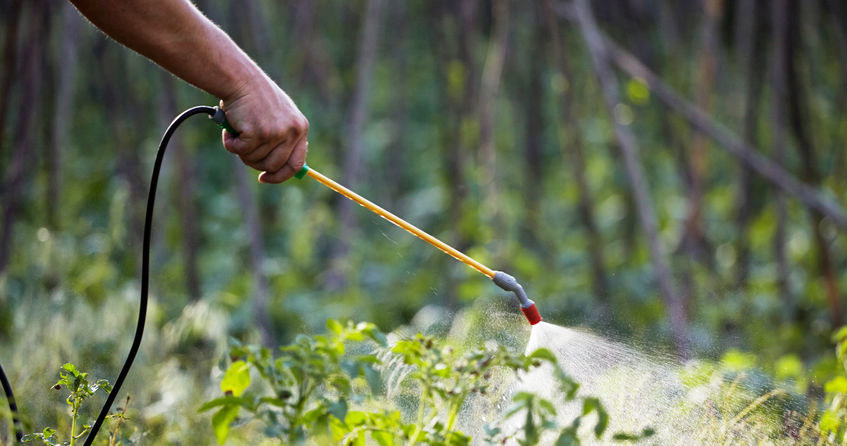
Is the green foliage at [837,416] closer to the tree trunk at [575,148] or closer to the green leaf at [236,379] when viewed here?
the green leaf at [236,379]

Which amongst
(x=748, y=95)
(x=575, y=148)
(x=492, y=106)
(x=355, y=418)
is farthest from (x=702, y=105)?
(x=355, y=418)

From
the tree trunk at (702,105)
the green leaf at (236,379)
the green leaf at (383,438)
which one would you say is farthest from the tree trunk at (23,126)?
the tree trunk at (702,105)

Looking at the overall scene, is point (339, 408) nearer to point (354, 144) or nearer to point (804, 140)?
point (804, 140)

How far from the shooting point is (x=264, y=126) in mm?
1558

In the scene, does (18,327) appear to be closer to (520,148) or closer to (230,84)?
(230,84)

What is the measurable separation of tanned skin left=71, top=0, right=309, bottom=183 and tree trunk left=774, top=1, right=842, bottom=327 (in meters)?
2.96

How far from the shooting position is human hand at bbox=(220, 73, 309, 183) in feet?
5.06

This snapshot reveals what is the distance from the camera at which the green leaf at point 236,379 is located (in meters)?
1.38

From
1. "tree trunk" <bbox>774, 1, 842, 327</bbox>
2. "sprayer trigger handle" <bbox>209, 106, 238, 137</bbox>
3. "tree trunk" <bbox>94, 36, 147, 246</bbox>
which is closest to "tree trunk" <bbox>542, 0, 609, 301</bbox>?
"tree trunk" <bbox>774, 1, 842, 327</bbox>

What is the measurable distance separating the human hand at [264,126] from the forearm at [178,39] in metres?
0.02

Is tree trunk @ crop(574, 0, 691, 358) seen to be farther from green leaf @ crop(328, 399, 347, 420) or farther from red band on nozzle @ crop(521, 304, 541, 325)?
green leaf @ crop(328, 399, 347, 420)

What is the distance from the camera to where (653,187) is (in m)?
7.23

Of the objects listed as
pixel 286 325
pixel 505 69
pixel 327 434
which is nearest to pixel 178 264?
pixel 286 325

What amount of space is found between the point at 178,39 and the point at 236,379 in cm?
51
